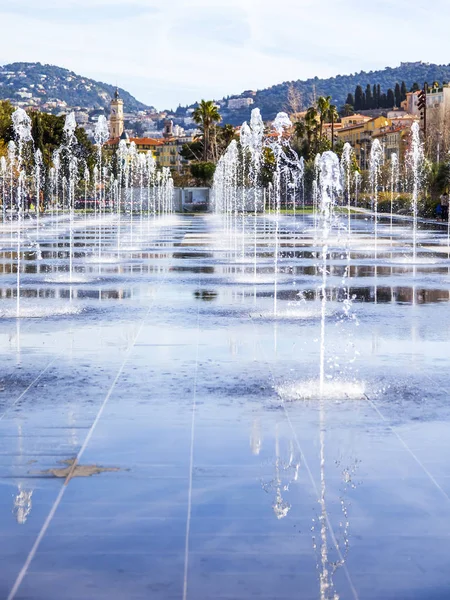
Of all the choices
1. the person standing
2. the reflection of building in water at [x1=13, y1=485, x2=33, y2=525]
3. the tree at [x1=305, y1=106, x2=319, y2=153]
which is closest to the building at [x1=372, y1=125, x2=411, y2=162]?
the tree at [x1=305, y1=106, x2=319, y2=153]

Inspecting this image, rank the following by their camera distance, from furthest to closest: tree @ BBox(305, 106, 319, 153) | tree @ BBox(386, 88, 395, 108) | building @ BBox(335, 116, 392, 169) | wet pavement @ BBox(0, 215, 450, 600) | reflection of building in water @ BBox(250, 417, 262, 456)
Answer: tree @ BBox(386, 88, 395, 108) < building @ BBox(335, 116, 392, 169) < tree @ BBox(305, 106, 319, 153) < reflection of building in water @ BBox(250, 417, 262, 456) < wet pavement @ BBox(0, 215, 450, 600)

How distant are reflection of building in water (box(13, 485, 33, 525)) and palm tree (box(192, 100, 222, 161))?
8493 cm

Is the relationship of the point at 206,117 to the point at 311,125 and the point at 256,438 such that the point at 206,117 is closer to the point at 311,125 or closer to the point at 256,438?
the point at 311,125

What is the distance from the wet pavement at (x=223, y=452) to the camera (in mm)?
4031

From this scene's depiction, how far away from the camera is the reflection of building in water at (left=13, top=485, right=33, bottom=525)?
458cm

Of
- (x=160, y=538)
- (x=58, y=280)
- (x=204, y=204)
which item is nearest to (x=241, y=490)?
(x=160, y=538)

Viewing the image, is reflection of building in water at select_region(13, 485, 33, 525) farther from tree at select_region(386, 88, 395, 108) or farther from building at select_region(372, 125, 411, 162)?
tree at select_region(386, 88, 395, 108)

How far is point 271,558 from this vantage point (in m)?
4.14

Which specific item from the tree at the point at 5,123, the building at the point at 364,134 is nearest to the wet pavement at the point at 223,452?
the tree at the point at 5,123

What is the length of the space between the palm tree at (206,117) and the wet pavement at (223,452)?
254ft

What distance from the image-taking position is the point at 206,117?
89.3m

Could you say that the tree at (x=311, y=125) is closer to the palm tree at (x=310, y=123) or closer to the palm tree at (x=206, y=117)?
the palm tree at (x=310, y=123)

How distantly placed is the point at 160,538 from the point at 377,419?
2.55 m

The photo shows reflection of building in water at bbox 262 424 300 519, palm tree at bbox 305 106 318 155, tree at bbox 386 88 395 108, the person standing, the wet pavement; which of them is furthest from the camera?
tree at bbox 386 88 395 108
